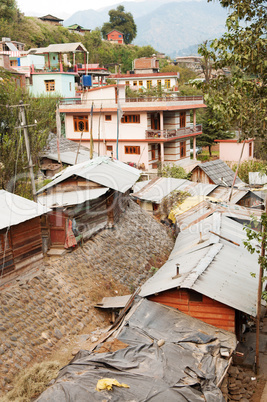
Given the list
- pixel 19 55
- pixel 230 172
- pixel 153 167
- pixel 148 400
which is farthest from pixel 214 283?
pixel 19 55

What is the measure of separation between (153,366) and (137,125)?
29132 millimetres

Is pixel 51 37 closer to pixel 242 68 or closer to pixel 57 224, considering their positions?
pixel 57 224

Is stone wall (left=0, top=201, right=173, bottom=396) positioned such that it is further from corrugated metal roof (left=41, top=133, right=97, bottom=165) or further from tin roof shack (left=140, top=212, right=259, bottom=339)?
corrugated metal roof (left=41, top=133, right=97, bottom=165)

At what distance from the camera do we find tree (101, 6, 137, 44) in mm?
104375

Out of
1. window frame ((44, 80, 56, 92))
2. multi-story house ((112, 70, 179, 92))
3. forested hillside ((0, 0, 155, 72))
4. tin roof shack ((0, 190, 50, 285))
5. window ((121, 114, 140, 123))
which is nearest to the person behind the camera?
tin roof shack ((0, 190, 50, 285))

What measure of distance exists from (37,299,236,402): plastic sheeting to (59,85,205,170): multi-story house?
2457 cm

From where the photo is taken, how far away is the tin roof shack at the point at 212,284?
42.8 feet

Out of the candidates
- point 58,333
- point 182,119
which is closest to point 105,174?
point 58,333

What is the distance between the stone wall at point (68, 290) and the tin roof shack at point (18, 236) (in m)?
0.48

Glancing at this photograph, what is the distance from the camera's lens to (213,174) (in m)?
32.7

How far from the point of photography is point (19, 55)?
54.4 metres

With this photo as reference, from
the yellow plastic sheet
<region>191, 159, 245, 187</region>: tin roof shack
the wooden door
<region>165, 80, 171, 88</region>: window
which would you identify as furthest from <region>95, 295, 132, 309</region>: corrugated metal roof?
<region>165, 80, 171, 88</region>: window

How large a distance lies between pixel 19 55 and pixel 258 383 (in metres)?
51.5

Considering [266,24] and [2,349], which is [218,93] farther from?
[2,349]
